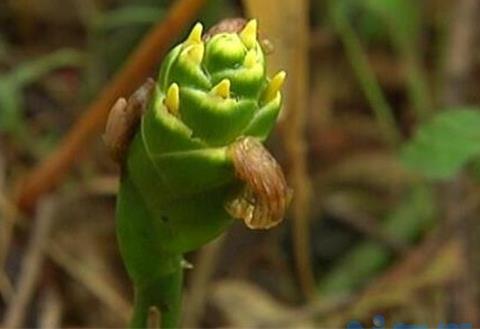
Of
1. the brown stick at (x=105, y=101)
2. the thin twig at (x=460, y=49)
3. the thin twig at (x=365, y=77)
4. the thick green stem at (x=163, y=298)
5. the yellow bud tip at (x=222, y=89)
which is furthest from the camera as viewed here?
the thin twig at (x=365, y=77)

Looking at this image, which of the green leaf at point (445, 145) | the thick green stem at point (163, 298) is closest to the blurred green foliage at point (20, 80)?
the green leaf at point (445, 145)

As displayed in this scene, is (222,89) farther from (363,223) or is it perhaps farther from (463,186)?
(363,223)

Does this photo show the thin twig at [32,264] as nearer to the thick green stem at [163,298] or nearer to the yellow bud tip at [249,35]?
the thick green stem at [163,298]

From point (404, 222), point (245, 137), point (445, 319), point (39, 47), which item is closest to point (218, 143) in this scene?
point (245, 137)

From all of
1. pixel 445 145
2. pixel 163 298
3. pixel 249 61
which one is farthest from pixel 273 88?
pixel 445 145

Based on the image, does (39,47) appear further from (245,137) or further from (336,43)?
(245,137)

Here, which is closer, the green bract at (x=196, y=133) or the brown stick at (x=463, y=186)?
the green bract at (x=196, y=133)
